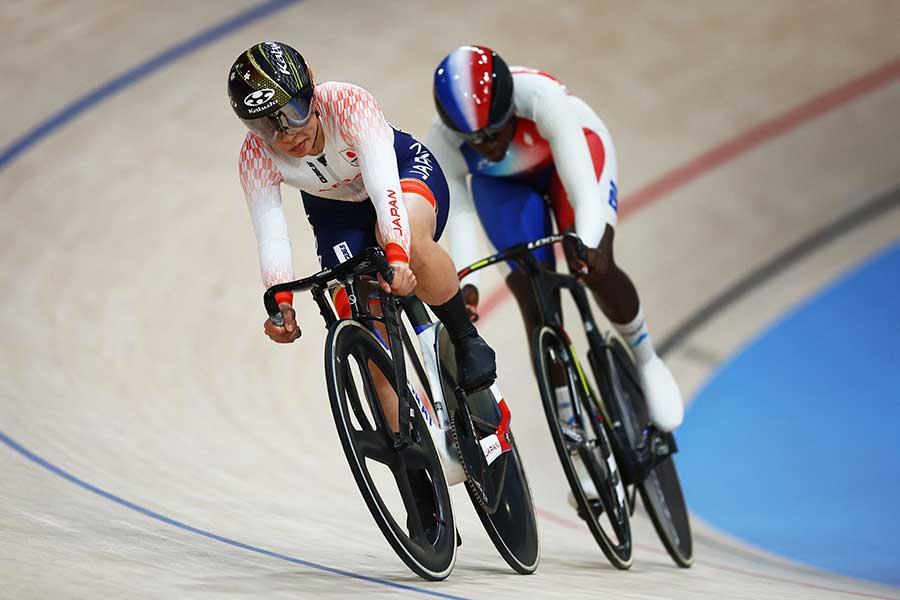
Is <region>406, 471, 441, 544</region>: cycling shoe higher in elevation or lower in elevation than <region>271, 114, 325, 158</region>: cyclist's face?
lower

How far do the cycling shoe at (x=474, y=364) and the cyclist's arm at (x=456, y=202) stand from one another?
1.93ft

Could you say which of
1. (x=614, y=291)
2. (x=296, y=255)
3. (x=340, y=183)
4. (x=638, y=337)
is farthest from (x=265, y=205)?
(x=296, y=255)

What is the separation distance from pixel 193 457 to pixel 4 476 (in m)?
0.90

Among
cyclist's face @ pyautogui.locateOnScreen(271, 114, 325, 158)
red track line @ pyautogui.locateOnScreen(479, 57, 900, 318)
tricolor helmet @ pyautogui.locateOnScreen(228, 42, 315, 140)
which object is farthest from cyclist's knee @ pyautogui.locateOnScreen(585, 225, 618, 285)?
red track line @ pyautogui.locateOnScreen(479, 57, 900, 318)

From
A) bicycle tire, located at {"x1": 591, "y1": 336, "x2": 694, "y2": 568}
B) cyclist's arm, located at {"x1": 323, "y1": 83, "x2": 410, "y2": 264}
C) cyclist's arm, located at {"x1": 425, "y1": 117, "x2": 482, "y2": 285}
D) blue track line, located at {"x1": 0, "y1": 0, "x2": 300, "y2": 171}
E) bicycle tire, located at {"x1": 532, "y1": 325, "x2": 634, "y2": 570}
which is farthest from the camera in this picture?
blue track line, located at {"x1": 0, "y1": 0, "x2": 300, "y2": 171}

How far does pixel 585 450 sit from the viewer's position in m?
3.19

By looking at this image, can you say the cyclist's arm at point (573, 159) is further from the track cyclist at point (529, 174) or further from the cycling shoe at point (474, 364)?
→ the cycling shoe at point (474, 364)

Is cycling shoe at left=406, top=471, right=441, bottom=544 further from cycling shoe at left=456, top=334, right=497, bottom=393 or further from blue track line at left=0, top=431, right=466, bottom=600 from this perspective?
cycling shoe at left=456, top=334, right=497, bottom=393

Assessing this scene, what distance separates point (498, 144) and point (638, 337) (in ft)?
2.77

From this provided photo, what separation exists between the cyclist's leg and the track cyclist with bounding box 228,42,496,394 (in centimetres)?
68

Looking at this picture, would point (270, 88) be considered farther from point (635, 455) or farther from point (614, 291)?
point (635, 455)

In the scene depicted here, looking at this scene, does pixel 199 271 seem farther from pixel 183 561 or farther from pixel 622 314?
pixel 183 561

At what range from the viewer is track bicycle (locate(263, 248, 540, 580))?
2.48 m

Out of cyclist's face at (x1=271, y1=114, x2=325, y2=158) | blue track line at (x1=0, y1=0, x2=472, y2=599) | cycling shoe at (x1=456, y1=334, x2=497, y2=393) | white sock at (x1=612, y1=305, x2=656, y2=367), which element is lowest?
cycling shoe at (x1=456, y1=334, x2=497, y2=393)
